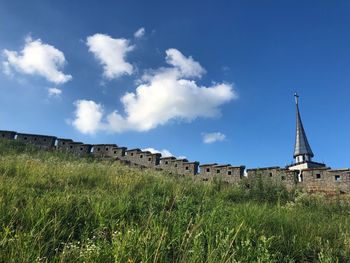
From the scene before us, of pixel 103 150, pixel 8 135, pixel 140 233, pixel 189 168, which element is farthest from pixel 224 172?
pixel 8 135

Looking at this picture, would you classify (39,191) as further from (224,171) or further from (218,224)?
(224,171)

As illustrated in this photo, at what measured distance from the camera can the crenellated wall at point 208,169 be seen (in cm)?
1430

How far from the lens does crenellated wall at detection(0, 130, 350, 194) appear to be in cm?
1430

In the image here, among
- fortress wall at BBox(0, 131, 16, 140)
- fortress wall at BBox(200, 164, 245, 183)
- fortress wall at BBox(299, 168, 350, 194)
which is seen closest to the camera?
fortress wall at BBox(299, 168, 350, 194)

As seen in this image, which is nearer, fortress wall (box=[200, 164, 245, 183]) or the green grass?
the green grass

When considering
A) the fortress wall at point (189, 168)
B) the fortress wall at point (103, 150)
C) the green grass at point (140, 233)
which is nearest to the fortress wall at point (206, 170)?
the fortress wall at point (189, 168)

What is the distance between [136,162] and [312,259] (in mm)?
19024

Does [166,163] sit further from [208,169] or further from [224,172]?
[224,172]

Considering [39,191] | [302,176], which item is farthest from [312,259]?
[302,176]

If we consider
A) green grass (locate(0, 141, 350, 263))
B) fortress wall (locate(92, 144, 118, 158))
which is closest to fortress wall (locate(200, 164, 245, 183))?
fortress wall (locate(92, 144, 118, 158))

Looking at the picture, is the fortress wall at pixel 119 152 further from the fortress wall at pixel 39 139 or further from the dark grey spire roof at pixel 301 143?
the dark grey spire roof at pixel 301 143

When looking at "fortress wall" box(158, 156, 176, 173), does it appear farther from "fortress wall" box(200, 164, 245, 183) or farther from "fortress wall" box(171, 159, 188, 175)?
"fortress wall" box(200, 164, 245, 183)

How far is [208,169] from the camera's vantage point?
1761cm

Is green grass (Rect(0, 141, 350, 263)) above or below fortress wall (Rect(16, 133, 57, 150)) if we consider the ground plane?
below
